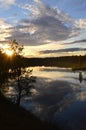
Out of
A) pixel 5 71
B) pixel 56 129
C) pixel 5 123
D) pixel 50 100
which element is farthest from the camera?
pixel 50 100

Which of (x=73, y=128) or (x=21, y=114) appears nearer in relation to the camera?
(x=73, y=128)

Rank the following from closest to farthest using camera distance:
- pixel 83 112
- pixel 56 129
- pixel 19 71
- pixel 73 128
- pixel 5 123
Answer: pixel 5 123 < pixel 56 129 < pixel 73 128 < pixel 83 112 < pixel 19 71

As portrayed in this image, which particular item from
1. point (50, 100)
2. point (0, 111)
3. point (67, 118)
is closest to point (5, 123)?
point (0, 111)

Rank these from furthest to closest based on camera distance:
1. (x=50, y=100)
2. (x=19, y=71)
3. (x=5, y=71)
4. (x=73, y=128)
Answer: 1. (x=50, y=100)
2. (x=5, y=71)
3. (x=19, y=71)
4. (x=73, y=128)

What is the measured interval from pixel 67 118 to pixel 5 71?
13.8 meters

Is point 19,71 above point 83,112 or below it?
above

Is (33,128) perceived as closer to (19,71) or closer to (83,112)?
(83,112)

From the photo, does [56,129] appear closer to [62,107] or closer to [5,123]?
[5,123]

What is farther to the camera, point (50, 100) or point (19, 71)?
point (50, 100)

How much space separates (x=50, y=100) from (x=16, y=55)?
1080 centimetres

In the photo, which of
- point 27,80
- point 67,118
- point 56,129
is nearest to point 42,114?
point 67,118

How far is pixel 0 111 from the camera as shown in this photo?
91.9ft

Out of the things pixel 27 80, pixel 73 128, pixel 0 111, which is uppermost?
pixel 27 80

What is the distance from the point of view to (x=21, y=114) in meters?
30.2
